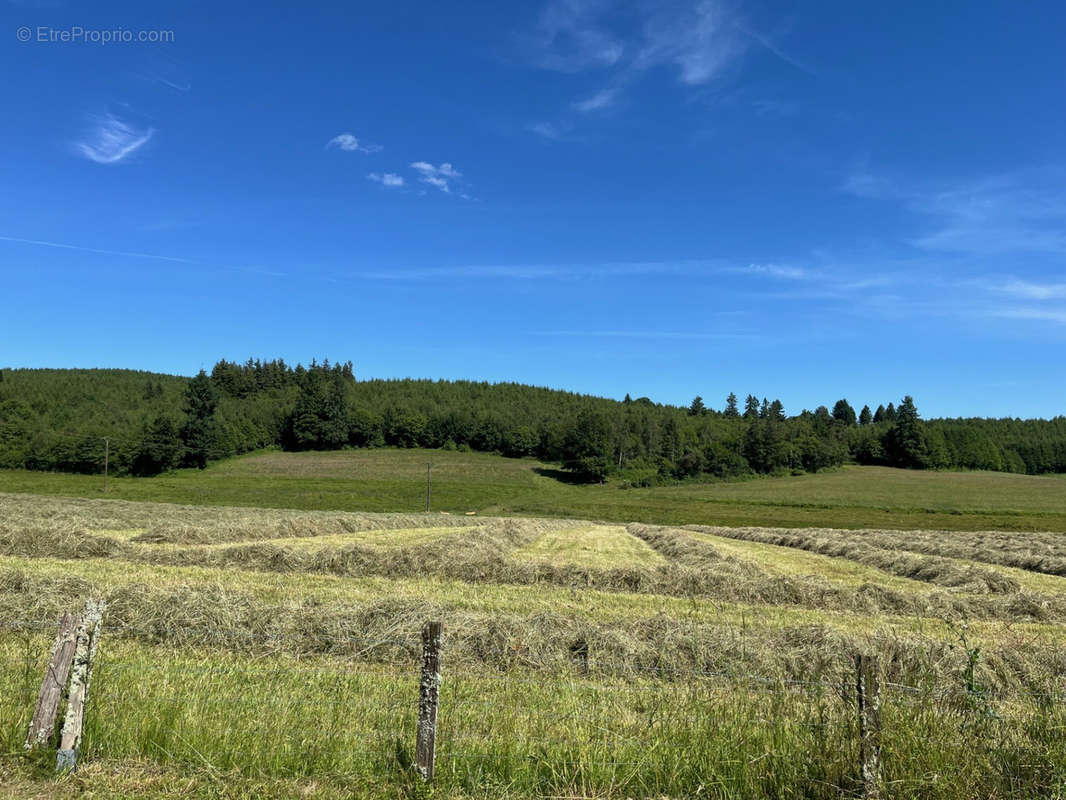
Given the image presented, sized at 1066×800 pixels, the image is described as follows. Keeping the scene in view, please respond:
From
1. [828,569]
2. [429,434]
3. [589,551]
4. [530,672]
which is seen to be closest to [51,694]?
[530,672]

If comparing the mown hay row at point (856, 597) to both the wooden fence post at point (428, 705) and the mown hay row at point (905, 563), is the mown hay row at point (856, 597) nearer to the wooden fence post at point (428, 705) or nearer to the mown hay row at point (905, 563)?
the mown hay row at point (905, 563)

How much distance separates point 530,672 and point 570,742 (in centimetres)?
360

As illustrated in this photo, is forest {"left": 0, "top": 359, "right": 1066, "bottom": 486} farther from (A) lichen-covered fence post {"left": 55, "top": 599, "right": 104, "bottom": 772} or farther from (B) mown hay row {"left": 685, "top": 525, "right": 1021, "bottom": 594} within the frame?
(A) lichen-covered fence post {"left": 55, "top": 599, "right": 104, "bottom": 772}

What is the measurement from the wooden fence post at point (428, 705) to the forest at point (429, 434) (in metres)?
87.3

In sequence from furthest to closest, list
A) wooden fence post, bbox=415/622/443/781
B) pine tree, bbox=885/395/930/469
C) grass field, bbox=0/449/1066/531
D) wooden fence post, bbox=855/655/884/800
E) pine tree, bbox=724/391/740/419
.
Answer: pine tree, bbox=724/391/740/419 → pine tree, bbox=885/395/930/469 → grass field, bbox=0/449/1066/531 → wooden fence post, bbox=415/622/443/781 → wooden fence post, bbox=855/655/884/800

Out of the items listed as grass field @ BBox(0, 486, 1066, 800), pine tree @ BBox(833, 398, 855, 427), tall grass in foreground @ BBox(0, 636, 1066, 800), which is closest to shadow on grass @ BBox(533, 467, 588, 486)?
grass field @ BBox(0, 486, 1066, 800)

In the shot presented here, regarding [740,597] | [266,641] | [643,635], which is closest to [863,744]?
[643,635]

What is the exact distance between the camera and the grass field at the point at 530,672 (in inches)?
202

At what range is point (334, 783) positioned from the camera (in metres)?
5.05

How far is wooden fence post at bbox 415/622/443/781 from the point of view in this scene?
5.04 meters

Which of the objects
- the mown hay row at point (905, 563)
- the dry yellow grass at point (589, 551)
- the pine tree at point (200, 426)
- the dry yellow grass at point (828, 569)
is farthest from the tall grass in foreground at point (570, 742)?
the pine tree at point (200, 426)

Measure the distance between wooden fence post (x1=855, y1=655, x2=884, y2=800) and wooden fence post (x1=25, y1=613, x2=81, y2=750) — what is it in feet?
20.1

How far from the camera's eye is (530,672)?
9.15 metres

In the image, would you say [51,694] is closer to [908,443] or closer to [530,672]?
[530,672]
